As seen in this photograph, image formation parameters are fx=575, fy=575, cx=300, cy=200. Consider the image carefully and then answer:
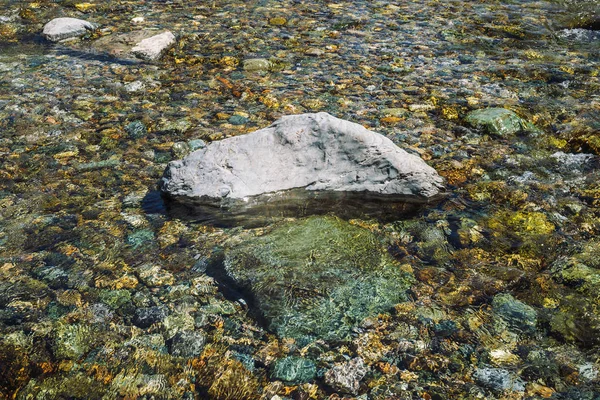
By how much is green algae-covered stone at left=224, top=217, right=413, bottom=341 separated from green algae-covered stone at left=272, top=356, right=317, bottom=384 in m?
0.19

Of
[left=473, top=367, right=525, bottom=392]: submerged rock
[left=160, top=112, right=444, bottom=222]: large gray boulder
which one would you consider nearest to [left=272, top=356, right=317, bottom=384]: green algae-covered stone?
[left=473, top=367, right=525, bottom=392]: submerged rock

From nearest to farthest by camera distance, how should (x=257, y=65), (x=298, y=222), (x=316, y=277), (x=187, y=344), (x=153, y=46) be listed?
(x=187, y=344) < (x=316, y=277) < (x=298, y=222) < (x=257, y=65) < (x=153, y=46)

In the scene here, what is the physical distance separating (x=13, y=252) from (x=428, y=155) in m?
4.14

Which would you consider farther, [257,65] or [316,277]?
[257,65]

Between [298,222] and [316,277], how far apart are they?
79 cm

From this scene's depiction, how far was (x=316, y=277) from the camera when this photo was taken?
4.25 m

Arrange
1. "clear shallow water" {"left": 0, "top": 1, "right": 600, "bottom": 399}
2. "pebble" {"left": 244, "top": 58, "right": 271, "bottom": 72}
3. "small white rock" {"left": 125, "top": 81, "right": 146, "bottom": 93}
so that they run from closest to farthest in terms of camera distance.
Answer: "clear shallow water" {"left": 0, "top": 1, "right": 600, "bottom": 399} → "small white rock" {"left": 125, "top": 81, "right": 146, "bottom": 93} → "pebble" {"left": 244, "top": 58, "right": 271, "bottom": 72}

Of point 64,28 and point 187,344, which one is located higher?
point 187,344

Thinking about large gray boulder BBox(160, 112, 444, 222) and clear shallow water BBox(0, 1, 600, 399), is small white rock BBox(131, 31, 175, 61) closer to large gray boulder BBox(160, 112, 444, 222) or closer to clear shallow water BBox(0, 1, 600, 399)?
clear shallow water BBox(0, 1, 600, 399)

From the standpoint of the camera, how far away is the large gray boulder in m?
5.27

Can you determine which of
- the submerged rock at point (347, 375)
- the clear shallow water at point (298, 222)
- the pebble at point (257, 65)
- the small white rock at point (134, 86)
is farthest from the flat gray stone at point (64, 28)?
the submerged rock at point (347, 375)

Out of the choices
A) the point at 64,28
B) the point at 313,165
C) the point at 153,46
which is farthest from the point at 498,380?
the point at 64,28

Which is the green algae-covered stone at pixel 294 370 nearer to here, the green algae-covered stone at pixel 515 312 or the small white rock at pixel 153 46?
the green algae-covered stone at pixel 515 312

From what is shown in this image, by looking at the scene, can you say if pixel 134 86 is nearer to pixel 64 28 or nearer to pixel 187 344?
pixel 64 28
